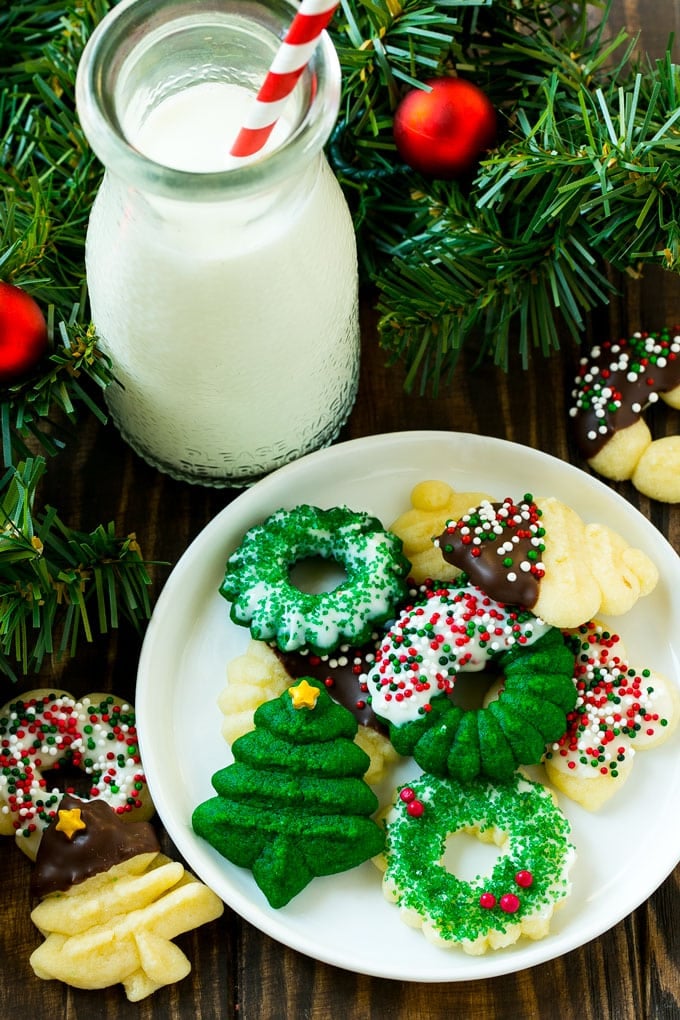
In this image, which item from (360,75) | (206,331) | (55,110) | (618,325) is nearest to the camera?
(206,331)

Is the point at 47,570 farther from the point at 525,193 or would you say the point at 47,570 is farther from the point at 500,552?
the point at 525,193

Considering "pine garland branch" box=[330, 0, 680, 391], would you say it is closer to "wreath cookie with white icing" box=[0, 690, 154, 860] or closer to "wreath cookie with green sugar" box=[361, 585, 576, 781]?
"wreath cookie with green sugar" box=[361, 585, 576, 781]

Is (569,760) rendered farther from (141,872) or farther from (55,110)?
(55,110)

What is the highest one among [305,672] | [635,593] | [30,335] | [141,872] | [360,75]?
[360,75]

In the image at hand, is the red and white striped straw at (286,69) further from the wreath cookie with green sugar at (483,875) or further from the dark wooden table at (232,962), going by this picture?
the wreath cookie with green sugar at (483,875)

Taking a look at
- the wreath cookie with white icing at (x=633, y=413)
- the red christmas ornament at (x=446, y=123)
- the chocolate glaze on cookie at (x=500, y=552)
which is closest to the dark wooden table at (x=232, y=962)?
the wreath cookie with white icing at (x=633, y=413)

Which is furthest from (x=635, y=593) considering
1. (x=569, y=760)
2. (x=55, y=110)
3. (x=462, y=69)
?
(x=55, y=110)
